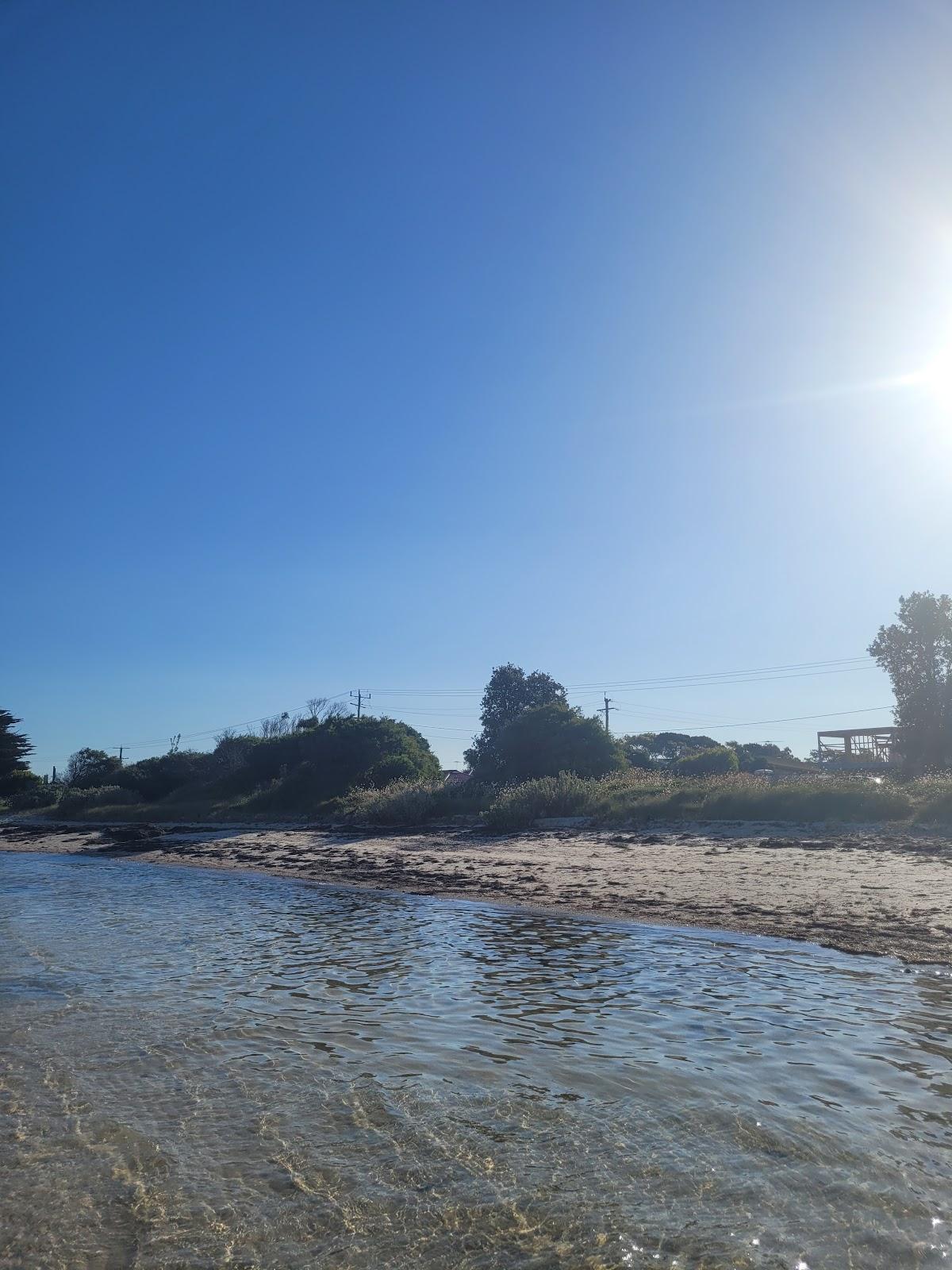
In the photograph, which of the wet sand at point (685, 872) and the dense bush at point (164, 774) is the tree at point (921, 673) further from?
the dense bush at point (164, 774)

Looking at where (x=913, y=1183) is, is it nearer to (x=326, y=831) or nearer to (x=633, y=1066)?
(x=633, y=1066)

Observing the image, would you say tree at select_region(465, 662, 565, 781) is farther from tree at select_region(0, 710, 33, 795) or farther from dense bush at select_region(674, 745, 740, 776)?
tree at select_region(0, 710, 33, 795)

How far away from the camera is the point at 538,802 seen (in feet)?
83.8

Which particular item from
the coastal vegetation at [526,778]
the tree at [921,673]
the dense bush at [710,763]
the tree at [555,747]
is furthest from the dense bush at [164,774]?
the tree at [921,673]

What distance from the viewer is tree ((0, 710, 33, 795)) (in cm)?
6438

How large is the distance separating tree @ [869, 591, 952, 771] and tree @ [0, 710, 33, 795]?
2452 inches

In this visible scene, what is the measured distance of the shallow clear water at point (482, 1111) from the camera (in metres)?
3.70

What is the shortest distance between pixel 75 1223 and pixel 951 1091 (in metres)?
4.94

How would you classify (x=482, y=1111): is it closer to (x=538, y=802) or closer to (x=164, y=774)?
(x=538, y=802)

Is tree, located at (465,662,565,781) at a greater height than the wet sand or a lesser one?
greater

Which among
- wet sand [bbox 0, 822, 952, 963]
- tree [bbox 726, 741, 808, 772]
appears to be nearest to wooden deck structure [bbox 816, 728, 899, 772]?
tree [bbox 726, 741, 808, 772]

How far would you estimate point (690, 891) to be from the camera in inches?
519

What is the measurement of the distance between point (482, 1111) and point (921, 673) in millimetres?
38062

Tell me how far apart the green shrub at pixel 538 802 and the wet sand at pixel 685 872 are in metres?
1.02
